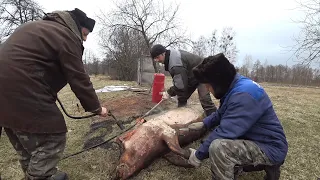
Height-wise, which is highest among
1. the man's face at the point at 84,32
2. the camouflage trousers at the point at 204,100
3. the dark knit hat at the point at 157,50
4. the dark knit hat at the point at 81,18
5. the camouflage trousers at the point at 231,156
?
the dark knit hat at the point at 81,18

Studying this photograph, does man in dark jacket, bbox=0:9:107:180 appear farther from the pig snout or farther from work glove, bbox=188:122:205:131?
work glove, bbox=188:122:205:131

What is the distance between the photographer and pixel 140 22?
16109 millimetres

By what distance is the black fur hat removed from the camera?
8.12 ft

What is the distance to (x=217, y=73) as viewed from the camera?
2498 mm

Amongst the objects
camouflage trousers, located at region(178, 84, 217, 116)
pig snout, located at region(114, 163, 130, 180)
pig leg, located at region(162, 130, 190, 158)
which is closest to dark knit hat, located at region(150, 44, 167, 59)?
camouflage trousers, located at region(178, 84, 217, 116)

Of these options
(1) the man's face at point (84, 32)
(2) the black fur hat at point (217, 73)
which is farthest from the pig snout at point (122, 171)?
(1) the man's face at point (84, 32)

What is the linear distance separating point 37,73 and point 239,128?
177 cm

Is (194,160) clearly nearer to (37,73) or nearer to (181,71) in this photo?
(37,73)

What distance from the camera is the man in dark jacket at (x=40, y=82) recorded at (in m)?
2.16

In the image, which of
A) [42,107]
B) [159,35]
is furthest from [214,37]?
[42,107]

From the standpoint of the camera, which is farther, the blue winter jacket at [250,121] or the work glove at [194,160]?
the work glove at [194,160]

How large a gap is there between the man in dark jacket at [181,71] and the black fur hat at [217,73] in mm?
1541

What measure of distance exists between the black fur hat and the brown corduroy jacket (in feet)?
3.60

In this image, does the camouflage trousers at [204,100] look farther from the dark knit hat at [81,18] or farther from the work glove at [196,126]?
the dark knit hat at [81,18]
